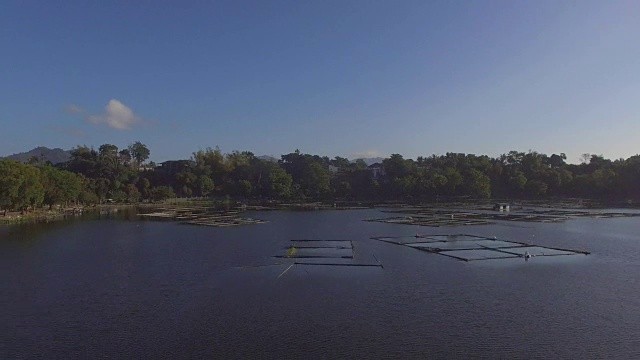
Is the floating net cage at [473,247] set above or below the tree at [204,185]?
below

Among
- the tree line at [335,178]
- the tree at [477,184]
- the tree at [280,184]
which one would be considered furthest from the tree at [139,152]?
the tree at [477,184]

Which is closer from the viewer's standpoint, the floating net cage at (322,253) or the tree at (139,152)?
the floating net cage at (322,253)

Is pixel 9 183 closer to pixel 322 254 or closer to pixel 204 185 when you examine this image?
pixel 322 254

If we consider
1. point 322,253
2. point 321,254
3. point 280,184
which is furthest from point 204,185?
point 321,254

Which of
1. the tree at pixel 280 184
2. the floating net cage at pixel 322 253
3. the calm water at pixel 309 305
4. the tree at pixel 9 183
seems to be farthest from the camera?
the tree at pixel 280 184

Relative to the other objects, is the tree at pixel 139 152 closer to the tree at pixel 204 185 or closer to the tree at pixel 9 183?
the tree at pixel 204 185

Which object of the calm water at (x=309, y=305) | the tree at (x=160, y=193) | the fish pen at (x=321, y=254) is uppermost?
the tree at (x=160, y=193)
